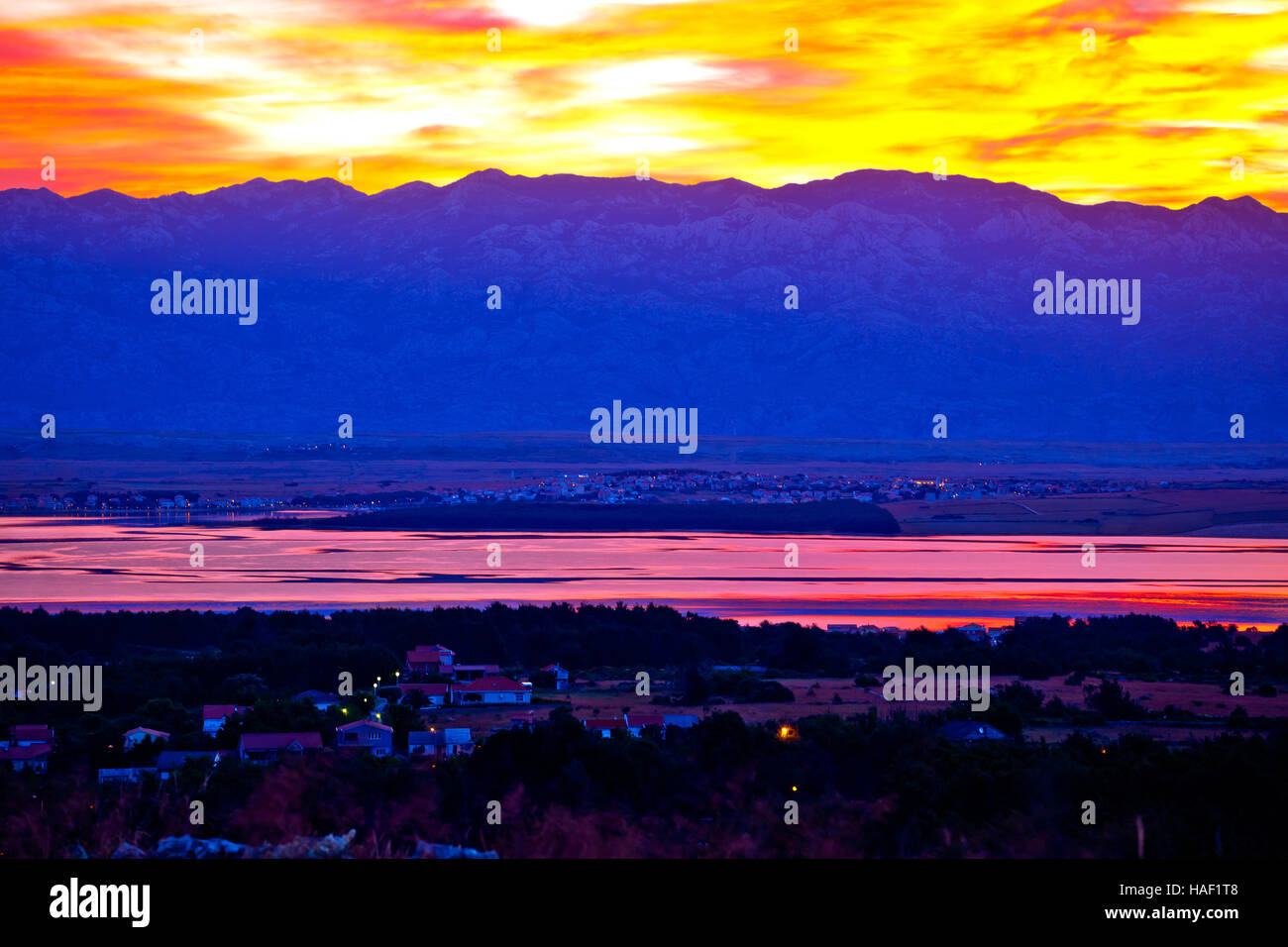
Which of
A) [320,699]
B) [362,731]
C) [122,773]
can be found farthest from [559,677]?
[122,773]

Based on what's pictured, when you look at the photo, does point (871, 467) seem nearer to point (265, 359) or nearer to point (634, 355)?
point (634, 355)

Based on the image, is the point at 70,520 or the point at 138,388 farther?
the point at 138,388

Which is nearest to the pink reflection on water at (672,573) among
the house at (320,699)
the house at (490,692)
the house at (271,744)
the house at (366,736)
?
the house at (490,692)

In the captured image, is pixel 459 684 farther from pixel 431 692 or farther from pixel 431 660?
pixel 431 660

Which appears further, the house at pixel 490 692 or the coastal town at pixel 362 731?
the house at pixel 490 692

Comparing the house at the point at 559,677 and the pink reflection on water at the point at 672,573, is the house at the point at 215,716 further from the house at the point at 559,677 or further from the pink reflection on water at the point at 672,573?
the pink reflection on water at the point at 672,573
